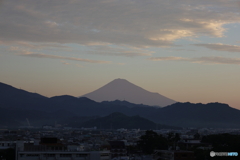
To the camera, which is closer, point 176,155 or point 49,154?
point 49,154

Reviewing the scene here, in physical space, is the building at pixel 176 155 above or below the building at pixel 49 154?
below

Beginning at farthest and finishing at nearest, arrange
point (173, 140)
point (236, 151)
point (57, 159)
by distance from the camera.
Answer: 1. point (173, 140)
2. point (236, 151)
3. point (57, 159)

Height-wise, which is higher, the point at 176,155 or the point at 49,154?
the point at 49,154

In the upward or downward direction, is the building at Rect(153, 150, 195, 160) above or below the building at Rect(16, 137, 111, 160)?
below

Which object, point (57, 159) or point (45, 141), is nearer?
point (57, 159)

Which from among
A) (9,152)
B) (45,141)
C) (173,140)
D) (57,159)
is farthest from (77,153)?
(173,140)

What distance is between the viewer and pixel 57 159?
49375 mm

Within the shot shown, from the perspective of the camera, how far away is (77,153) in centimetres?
4991

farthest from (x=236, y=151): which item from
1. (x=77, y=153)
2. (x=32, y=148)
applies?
(x=32, y=148)

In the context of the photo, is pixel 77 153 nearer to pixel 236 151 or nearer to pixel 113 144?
pixel 236 151

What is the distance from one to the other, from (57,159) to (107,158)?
575 centimetres

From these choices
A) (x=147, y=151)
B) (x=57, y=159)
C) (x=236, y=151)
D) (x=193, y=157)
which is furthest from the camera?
(x=147, y=151)

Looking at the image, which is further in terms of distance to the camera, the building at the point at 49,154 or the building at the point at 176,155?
the building at the point at 176,155

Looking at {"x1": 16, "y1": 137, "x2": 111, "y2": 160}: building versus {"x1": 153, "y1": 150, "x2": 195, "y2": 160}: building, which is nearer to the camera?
{"x1": 16, "y1": 137, "x2": 111, "y2": 160}: building
